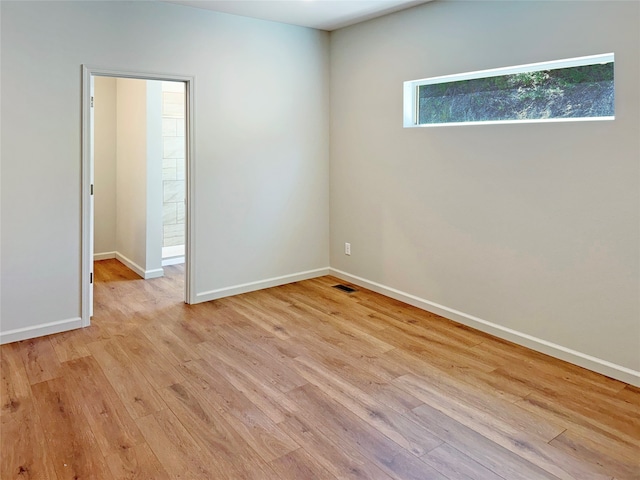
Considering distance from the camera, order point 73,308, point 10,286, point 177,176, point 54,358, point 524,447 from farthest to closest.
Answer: point 177,176, point 73,308, point 10,286, point 54,358, point 524,447

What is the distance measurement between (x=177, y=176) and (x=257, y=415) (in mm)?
4195

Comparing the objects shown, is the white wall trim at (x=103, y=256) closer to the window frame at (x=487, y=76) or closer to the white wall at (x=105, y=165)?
the white wall at (x=105, y=165)

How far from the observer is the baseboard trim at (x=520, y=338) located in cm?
288

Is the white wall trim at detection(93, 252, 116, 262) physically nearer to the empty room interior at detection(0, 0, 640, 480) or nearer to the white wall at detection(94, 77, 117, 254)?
the white wall at detection(94, 77, 117, 254)

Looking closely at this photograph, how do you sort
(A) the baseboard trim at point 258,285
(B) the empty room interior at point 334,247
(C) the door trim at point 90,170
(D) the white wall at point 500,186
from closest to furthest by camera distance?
(B) the empty room interior at point 334,247
(D) the white wall at point 500,186
(C) the door trim at point 90,170
(A) the baseboard trim at point 258,285

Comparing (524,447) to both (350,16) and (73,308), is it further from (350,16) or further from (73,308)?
(350,16)

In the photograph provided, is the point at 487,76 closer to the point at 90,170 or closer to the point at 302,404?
the point at 302,404

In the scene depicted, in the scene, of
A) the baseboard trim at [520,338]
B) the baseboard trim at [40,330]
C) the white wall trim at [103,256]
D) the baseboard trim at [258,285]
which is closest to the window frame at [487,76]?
the baseboard trim at [520,338]

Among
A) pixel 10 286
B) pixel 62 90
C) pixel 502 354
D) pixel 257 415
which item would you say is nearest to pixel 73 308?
pixel 10 286

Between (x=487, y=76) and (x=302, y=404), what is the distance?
8.77ft

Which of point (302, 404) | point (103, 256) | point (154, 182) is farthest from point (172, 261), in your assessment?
point (302, 404)

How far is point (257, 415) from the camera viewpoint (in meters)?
2.46

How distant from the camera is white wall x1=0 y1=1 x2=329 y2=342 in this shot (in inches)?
129

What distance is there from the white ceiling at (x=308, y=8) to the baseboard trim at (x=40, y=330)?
261 centimetres
